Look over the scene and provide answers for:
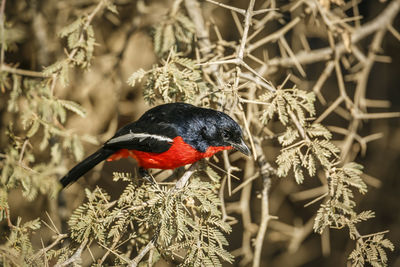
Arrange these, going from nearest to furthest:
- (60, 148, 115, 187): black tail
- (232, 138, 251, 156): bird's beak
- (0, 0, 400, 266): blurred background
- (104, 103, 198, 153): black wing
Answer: (232, 138, 251, 156): bird's beak → (104, 103, 198, 153): black wing → (60, 148, 115, 187): black tail → (0, 0, 400, 266): blurred background

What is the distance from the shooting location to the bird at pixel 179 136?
256cm

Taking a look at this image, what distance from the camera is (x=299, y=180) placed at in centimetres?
215

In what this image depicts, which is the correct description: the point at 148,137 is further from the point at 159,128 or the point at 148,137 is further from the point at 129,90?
the point at 129,90

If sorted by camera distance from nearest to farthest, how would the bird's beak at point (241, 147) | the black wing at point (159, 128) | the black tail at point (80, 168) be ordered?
the bird's beak at point (241, 147) < the black wing at point (159, 128) < the black tail at point (80, 168)


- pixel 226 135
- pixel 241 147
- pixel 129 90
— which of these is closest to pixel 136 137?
pixel 226 135

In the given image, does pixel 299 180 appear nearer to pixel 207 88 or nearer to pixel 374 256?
pixel 374 256

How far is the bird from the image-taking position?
2.56 metres

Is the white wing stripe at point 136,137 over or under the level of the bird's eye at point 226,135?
over

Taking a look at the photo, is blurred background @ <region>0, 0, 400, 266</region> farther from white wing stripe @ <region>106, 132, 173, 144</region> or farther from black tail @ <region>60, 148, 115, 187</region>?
white wing stripe @ <region>106, 132, 173, 144</region>

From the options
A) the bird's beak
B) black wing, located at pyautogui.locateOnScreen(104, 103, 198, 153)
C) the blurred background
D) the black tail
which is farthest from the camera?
the blurred background

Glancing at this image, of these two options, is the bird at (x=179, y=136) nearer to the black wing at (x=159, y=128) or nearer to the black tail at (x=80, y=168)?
the black wing at (x=159, y=128)

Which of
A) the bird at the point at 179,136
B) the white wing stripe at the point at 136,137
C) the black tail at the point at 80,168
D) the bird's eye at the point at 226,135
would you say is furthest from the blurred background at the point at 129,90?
the bird's eye at the point at 226,135

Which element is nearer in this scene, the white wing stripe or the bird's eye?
the bird's eye

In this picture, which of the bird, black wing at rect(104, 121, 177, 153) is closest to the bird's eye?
the bird
